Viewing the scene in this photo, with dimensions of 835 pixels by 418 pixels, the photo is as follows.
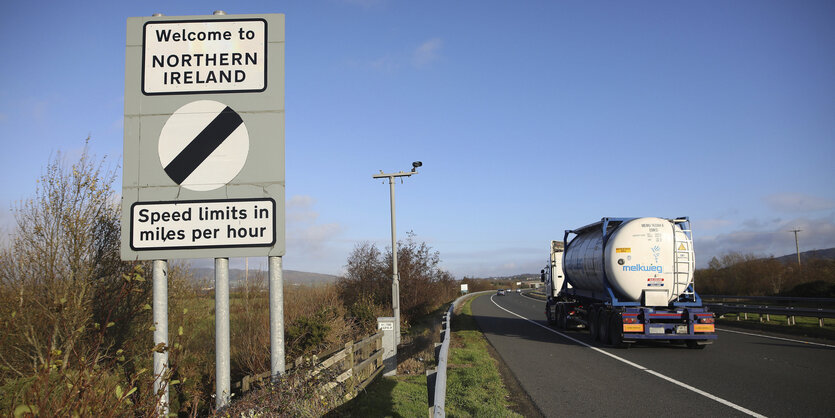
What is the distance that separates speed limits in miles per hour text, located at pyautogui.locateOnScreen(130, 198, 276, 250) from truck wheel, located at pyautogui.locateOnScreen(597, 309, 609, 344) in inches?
570

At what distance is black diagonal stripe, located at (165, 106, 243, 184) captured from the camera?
12.1 feet

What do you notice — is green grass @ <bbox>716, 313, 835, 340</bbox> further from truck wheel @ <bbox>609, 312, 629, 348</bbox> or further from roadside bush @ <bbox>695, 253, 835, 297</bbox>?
roadside bush @ <bbox>695, 253, 835, 297</bbox>

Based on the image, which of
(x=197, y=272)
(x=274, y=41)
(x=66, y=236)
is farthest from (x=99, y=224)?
(x=274, y=41)

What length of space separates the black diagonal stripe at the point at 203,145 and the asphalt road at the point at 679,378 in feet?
19.7

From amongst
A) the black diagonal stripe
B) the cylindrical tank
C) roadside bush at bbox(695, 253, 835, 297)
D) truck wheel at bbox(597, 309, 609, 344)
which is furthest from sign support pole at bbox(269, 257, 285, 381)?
roadside bush at bbox(695, 253, 835, 297)

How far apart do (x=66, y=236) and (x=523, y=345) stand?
493 inches

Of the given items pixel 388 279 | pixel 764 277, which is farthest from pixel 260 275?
pixel 764 277

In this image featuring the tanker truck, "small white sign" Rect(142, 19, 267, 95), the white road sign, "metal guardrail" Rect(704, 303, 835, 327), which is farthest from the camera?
"metal guardrail" Rect(704, 303, 835, 327)

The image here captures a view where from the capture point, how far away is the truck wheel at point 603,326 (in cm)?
1608

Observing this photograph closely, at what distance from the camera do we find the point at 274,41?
384cm

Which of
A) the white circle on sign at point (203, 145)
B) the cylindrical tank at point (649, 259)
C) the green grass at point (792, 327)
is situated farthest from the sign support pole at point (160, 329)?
the green grass at point (792, 327)

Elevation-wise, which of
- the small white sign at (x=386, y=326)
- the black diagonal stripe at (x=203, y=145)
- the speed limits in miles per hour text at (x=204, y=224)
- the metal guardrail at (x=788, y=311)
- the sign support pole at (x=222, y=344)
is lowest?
the metal guardrail at (x=788, y=311)

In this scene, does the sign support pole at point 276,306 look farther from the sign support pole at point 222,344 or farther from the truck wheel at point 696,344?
the truck wheel at point 696,344

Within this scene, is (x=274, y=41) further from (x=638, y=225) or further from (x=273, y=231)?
(x=638, y=225)
